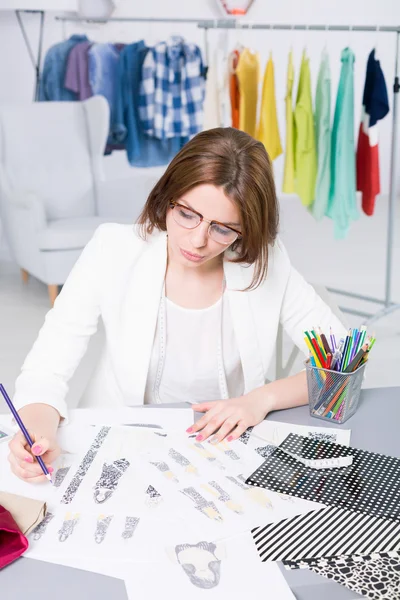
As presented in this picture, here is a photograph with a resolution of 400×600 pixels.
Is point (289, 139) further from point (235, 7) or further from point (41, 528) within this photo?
A: point (235, 7)

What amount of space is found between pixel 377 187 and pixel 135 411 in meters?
2.47

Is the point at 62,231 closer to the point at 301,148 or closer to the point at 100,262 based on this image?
the point at 301,148

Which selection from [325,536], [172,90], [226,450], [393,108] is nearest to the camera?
[325,536]

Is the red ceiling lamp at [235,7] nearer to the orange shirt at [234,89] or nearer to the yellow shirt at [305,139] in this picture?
the orange shirt at [234,89]

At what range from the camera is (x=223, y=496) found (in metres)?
1.00

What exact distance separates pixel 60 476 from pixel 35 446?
57mm

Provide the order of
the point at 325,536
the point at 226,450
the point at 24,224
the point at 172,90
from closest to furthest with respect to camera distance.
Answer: the point at 325,536 < the point at 226,450 < the point at 24,224 < the point at 172,90

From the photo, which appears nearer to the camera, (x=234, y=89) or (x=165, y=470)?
(x=165, y=470)

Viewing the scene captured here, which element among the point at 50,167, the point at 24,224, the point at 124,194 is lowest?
the point at 124,194

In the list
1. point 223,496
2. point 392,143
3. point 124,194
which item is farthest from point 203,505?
point 124,194

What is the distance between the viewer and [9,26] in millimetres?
5301

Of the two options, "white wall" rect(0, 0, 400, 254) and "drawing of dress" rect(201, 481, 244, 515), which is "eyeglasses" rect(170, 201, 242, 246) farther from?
"white wall" rect(0, 0, 400, 254)

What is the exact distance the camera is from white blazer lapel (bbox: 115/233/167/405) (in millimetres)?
1454

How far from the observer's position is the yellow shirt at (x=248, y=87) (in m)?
3.44
